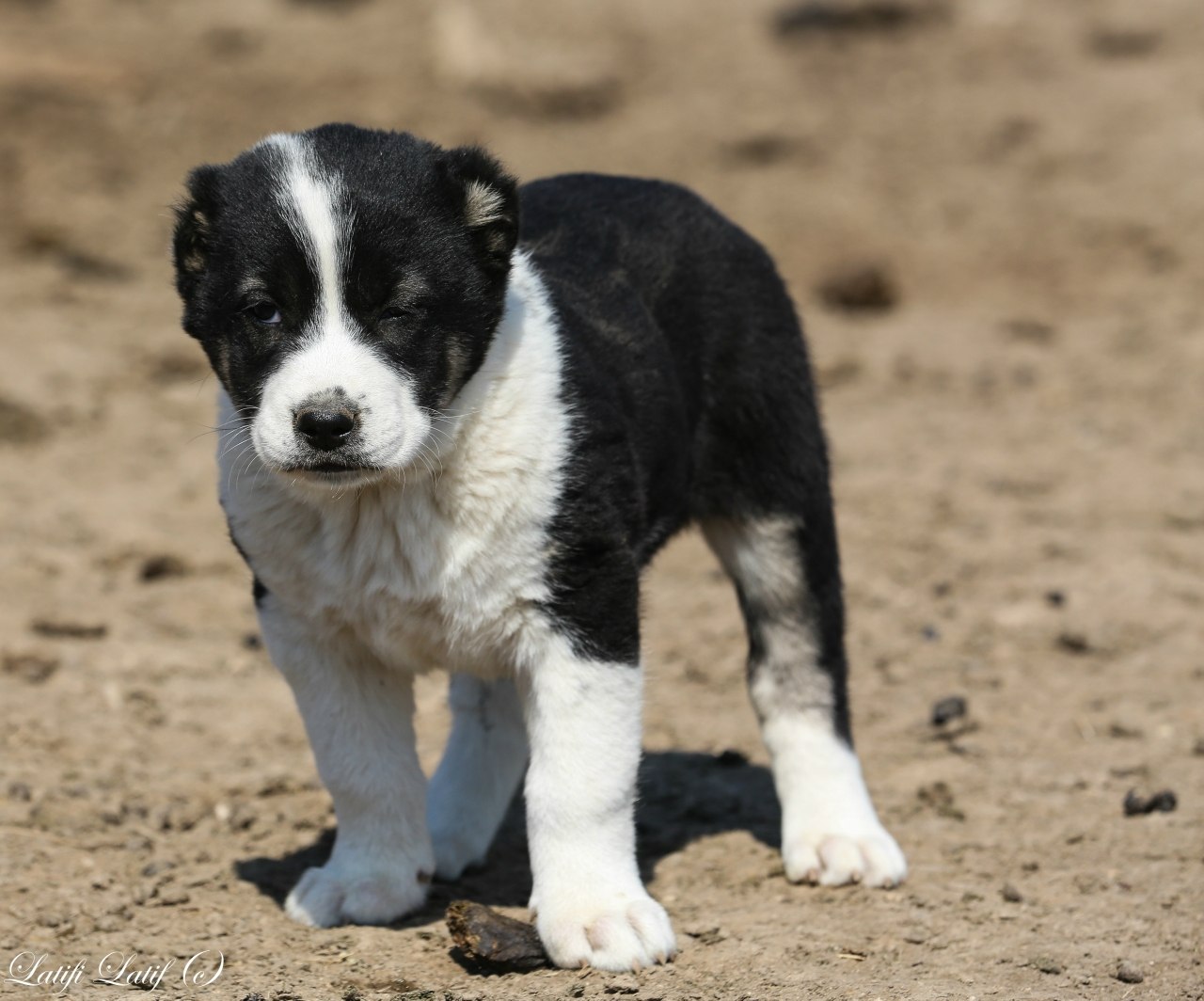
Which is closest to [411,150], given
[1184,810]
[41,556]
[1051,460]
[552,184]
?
[552,184]

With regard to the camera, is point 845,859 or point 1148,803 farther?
point 1148,803

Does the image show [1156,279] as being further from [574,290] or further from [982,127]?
[574,290]

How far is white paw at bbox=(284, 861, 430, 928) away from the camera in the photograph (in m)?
5.18

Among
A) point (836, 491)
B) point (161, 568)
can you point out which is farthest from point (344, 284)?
point (836, 491)

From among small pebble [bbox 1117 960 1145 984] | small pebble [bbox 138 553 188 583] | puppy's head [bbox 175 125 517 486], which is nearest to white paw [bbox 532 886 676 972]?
small pebble [bbox 1117 960 1145 984]

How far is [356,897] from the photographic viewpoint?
17.0 feet

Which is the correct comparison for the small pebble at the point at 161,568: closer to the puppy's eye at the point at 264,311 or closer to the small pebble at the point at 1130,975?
the puppy's eye at the point at 264,311

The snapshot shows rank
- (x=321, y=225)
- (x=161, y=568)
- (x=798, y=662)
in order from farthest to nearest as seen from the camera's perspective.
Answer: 1. (x=161, y=568)
2. (x=798, y=662)
3. (x=321, y=225)

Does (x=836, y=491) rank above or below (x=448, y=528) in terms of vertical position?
below

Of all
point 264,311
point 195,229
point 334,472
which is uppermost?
point 195,229

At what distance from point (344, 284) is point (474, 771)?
2.03 metres

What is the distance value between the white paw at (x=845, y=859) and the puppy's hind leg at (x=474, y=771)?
983 mm

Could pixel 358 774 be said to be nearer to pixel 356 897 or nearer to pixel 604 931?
pixel 356 897

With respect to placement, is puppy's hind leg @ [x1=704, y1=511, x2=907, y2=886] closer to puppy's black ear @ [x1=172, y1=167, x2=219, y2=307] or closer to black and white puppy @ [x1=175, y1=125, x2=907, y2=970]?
black and white puppy @ [x1=175, y1=125, x2=907, y2=970]
